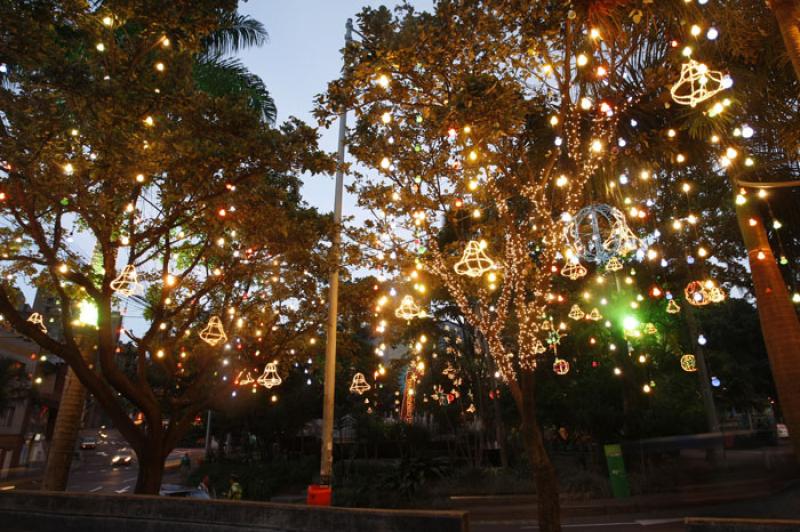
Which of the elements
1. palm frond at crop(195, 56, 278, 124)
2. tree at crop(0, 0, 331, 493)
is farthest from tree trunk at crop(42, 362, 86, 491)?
palm frond at crop(195, 56, 278, 124)

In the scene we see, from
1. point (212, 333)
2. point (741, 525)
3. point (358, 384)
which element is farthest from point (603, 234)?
point (212, 333)

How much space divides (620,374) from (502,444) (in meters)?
5.63

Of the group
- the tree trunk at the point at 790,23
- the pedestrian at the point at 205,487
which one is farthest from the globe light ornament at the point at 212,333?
the tree trunk at the point at 790,23

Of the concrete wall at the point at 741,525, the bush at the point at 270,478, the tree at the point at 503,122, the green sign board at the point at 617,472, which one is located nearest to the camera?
the concrete wall at the point at 741,525

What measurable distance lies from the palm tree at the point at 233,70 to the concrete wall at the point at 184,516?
10.0 meters

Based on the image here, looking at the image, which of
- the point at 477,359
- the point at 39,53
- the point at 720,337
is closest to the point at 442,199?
the point at 39,53

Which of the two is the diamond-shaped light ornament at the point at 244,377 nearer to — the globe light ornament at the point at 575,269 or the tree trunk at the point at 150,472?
the tree trunk at the point at 150,472

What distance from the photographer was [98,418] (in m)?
93.3

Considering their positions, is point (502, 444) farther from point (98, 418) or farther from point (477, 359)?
point (98, 418)

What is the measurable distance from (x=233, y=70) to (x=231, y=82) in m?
0.57

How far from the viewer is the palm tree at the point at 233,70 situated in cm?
1383

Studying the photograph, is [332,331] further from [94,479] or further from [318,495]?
[94,479]

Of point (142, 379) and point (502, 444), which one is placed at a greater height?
point (142, 379)

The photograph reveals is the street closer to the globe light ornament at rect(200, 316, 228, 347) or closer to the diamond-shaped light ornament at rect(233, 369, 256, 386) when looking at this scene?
the diamond-shaped light ornament at rect(233, 369, 256, 386)
